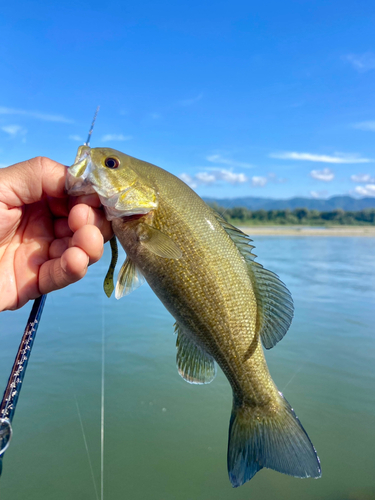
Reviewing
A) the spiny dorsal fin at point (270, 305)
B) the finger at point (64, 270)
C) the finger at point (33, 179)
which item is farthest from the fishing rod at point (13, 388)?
the spiny dorsal fin at point (270, 305)

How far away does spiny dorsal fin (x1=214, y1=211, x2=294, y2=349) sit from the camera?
84.6 inches

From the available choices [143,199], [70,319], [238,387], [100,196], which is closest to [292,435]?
[238,387]

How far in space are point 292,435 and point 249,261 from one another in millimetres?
983

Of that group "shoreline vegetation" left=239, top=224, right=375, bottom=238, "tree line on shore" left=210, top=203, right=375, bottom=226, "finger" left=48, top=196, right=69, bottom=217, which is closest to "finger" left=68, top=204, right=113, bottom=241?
"finger" left=48, top=196, right=69, bottom=217

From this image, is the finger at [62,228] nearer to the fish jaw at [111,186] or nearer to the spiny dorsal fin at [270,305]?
the fish jaw at [111,186]

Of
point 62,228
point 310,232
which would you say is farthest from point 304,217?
point 62,228

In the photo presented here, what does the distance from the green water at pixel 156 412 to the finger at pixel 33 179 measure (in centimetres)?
251

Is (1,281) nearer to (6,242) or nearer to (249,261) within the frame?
(6,242)

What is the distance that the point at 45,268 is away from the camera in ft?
8.48

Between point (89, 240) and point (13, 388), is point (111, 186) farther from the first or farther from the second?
point (13, 388)

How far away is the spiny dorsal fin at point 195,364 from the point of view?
2215 mm

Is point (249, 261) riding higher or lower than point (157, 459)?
higher

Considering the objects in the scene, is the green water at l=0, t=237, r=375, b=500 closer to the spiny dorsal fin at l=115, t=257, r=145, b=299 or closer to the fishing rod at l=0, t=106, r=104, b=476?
the fishing rod at l=0, t=106, r=104, b=476

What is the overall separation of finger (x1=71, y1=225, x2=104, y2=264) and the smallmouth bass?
→ 12 centimetres
